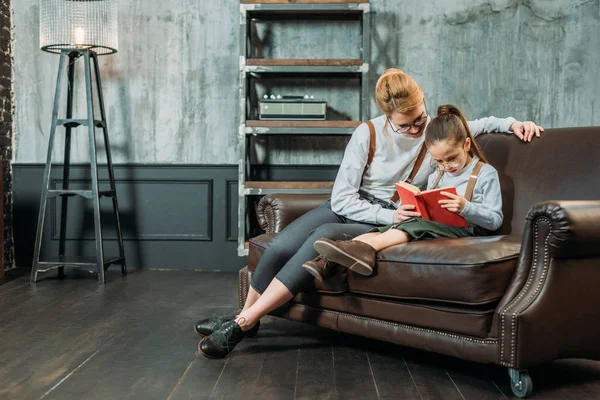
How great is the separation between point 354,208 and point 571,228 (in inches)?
32.9

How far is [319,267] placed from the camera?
2.23 m

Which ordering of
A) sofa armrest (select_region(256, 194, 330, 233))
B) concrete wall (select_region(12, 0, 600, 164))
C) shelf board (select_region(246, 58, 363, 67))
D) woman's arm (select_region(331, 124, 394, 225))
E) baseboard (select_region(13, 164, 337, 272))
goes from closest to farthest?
woman's arm (select_region(331, 124, 394, 225)) → sofa armrest (select_region(256, 194, 330, 233)) → shelf board (select_region(246, 58, 363, 67)) → concrete wall (select_region(12, 0, 600, 164)) → baseboard (select_region(13, 164, 337, 272))

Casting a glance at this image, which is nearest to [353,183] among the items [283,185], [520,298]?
[520,298]

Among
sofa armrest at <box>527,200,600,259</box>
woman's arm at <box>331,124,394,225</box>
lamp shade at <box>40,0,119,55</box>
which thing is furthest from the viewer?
lamp shade at <box>40,0,119,55</box>

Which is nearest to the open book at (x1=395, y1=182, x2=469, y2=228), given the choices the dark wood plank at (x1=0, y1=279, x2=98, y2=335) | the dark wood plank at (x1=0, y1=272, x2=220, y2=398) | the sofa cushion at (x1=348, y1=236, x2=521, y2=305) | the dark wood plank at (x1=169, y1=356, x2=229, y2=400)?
the sofa cushion at (x1=348, y1=236, x2=521, y2=305)

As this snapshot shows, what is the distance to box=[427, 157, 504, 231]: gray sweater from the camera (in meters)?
2.28

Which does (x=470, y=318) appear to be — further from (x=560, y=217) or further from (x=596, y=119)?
(x=596, y=119)

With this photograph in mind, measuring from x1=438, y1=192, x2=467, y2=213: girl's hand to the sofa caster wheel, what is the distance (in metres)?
0.54

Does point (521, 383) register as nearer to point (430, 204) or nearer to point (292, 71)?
point (430, 204)

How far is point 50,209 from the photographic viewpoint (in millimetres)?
4527

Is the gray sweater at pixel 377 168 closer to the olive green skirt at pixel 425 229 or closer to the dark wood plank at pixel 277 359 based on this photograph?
the olive green skirt at pixel 425 229

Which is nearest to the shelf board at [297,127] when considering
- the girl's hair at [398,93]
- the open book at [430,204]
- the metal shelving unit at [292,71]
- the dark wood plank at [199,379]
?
the metal shelving unit at [292,71]

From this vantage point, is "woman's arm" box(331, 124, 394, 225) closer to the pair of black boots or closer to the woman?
the woman

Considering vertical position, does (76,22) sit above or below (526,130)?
above
